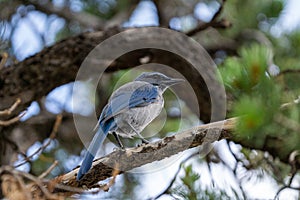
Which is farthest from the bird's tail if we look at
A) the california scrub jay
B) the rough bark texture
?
the rough bark texture

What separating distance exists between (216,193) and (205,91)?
66 cm

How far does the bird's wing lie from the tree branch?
21 cm

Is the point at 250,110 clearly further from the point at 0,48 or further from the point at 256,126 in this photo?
the point at 0,48

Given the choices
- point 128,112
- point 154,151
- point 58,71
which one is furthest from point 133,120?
point 58,71

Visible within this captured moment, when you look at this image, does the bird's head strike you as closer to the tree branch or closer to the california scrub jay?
the california scrub jay

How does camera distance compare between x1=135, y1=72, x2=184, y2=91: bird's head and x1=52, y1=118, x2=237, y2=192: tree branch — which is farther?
x1=135, y1=72, x2=184, y2=91: bird's head

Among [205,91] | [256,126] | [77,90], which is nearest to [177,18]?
[77,90]

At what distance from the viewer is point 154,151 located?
7.73ft

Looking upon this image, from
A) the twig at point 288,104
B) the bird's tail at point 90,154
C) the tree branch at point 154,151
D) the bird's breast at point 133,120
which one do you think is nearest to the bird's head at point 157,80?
the bird's breast at point 133,120

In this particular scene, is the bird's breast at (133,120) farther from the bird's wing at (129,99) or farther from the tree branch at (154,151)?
the tree branch at (154,151)

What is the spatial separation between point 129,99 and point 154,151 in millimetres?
324

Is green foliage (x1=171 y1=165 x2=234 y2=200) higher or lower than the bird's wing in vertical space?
lower

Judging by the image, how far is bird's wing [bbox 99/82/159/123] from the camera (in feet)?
8.32

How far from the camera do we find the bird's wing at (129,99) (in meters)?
2.54
